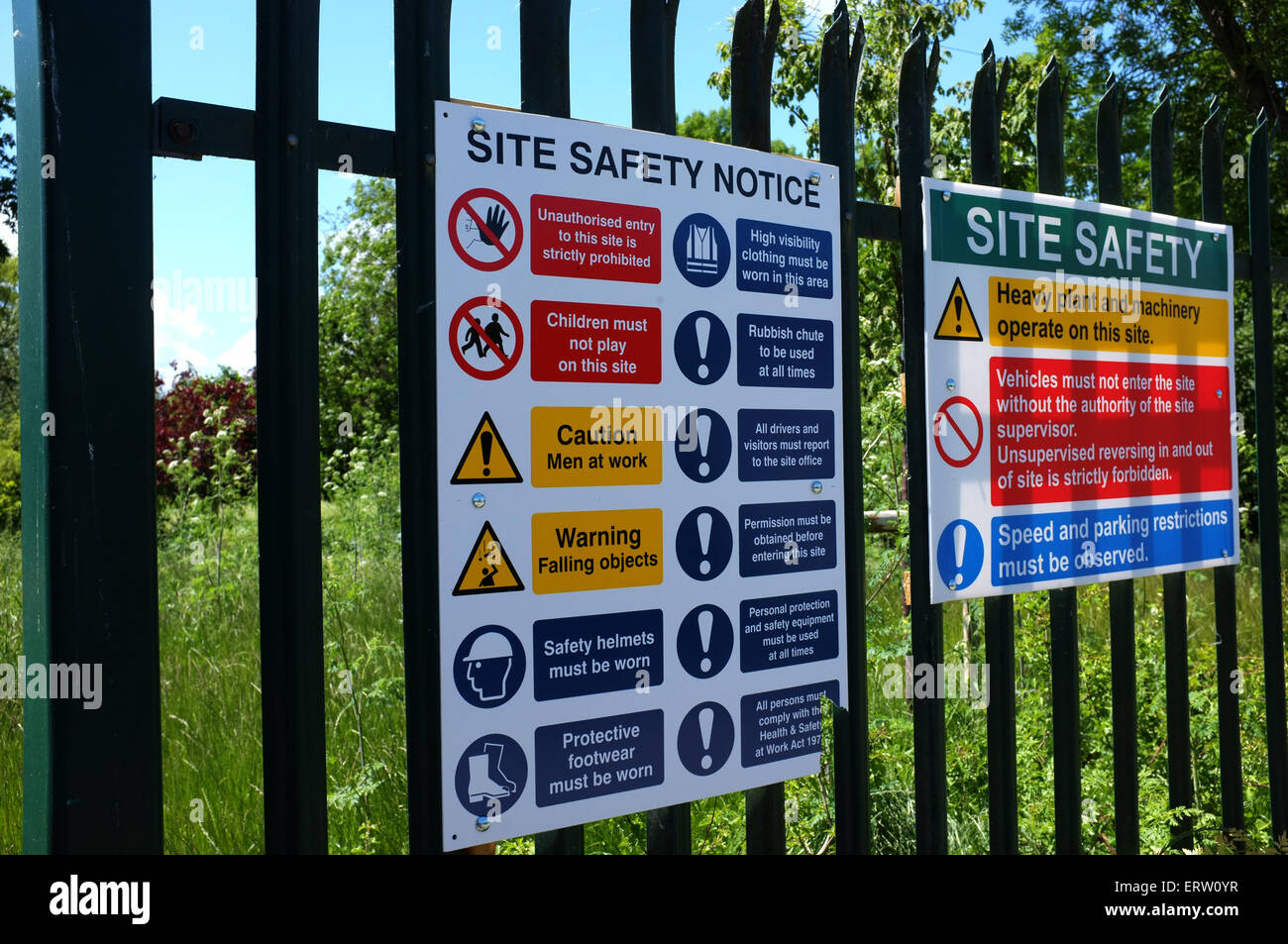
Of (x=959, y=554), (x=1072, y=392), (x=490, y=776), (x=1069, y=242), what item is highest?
(x=1069, y=242)

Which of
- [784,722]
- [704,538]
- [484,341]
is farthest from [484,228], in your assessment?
[784,722]

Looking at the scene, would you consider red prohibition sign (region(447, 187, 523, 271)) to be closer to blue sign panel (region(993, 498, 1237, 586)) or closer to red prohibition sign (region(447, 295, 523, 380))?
red prohibition sign (region(447, 295, 523, 380))

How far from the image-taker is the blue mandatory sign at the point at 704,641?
216cm

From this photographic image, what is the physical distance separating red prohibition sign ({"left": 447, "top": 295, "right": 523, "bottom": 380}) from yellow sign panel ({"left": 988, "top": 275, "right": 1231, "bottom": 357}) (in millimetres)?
1336

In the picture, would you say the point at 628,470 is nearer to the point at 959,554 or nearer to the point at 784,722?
the point at 784,722

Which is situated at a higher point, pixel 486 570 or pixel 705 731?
pixel 486 570

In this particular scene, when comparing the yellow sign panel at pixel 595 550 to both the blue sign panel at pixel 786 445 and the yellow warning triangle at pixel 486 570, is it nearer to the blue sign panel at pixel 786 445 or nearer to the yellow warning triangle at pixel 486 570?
the yellow warning triangle at pixel 486 570

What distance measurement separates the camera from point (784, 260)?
2.29m

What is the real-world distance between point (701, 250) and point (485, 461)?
68 centimetres

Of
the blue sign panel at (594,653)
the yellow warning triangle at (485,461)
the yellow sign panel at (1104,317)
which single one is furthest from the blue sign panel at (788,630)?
the yellow sign panel at (1104,317)

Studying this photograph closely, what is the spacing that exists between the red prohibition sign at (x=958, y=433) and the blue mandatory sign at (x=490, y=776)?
130 centimetres

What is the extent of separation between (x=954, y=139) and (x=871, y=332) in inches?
42.3

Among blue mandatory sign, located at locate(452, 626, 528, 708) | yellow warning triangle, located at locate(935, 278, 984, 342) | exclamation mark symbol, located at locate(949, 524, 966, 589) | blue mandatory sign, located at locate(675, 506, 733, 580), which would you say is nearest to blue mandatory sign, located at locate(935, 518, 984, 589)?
exclamation mark symbol, located at locate(949, 524, 966, 589)

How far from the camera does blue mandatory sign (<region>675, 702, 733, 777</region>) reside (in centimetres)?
217
